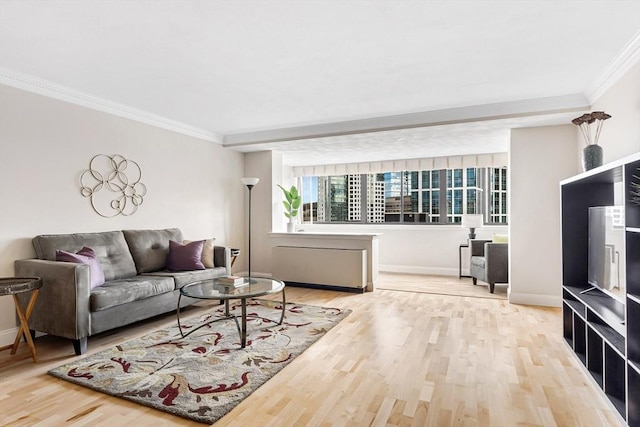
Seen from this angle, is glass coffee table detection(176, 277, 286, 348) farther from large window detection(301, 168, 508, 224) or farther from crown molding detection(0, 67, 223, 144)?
large window detection(301, 168, 508, 224)

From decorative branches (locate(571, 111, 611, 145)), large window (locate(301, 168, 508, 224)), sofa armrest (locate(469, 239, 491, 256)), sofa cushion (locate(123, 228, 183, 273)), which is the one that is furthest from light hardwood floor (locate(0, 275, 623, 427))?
large window (locate(301, 168, 508, 224))

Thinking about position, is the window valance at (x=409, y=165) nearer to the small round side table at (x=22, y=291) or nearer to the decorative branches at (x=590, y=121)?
the decorative branches at (x=590, y=121)

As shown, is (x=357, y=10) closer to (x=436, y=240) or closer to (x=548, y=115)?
(x=548, y=115)

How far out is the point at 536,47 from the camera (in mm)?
2730

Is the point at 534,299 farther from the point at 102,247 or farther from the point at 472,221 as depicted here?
the point at 102,247

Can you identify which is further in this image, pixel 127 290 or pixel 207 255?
pixel 207 255

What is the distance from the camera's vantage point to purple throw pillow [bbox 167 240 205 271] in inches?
170

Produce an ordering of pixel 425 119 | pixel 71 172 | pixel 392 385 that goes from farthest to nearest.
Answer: pixel 425 119, pixel 71 172, pixel 392 385

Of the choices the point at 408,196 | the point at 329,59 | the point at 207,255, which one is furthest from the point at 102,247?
the point at 408,196

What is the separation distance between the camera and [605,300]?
2566 mm

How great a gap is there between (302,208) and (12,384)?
612 centimetres

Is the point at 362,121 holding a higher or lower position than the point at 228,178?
higher

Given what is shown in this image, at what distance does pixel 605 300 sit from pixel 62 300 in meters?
4.13

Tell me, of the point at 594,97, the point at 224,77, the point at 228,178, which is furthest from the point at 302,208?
the point at 594,97
